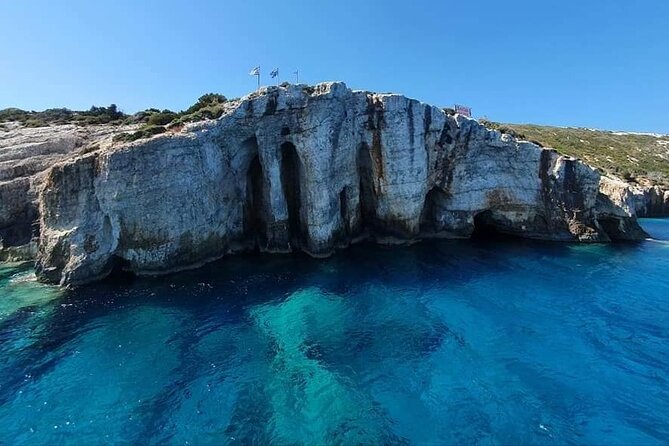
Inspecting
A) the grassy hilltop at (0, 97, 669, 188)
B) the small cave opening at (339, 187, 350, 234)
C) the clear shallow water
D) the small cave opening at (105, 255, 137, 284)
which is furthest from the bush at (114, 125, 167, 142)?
the small cave opening at (339, 187, 350, 234)

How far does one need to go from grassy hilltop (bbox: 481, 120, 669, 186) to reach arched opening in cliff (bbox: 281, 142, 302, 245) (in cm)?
3997

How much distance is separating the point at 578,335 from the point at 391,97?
23831 mm

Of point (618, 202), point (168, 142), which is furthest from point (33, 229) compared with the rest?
point (618, 202)

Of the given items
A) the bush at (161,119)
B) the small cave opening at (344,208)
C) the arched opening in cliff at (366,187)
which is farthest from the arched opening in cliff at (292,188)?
the bush at (161,119)

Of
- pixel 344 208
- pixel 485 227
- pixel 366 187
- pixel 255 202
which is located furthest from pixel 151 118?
pixel 485 227

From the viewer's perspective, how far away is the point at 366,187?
3712 centimetres

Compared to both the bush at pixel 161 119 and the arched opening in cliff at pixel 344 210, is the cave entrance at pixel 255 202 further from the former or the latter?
the bush at pixel 161 119

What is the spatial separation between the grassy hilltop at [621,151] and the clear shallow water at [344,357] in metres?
45.7

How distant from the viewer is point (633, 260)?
31.4 metres

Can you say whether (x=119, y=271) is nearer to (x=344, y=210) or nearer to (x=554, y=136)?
(x=344, y=210)

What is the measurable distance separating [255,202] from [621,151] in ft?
311

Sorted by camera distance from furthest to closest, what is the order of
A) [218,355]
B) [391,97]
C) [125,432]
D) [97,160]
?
[391,97], [97,160], [218,355], [125,432]

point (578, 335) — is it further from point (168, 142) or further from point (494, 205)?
point (168, 142)

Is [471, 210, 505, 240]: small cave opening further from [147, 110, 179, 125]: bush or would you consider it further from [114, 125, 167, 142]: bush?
[147, 110, 179, 125]: bush
